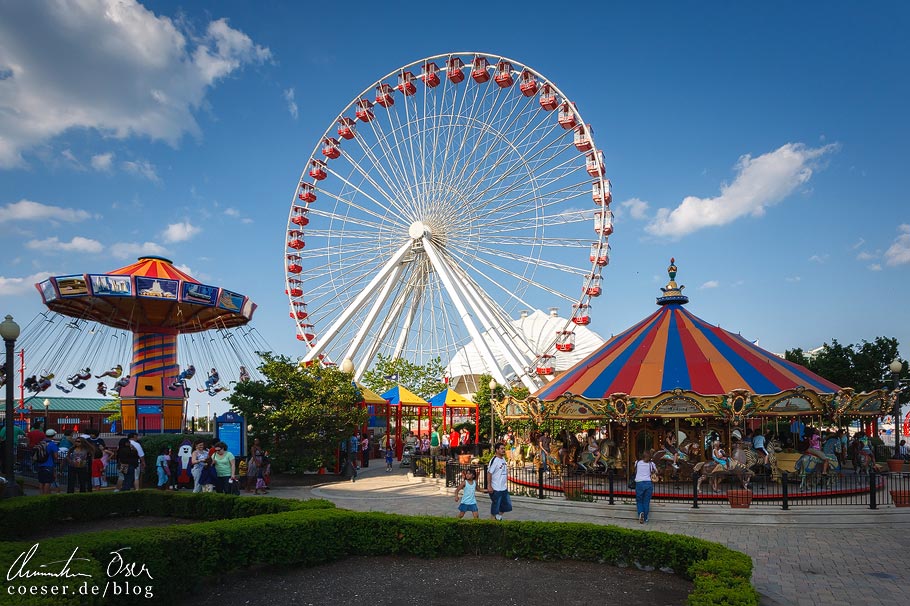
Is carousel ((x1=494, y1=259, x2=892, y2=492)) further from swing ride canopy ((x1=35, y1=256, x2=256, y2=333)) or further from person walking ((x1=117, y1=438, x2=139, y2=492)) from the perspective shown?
swing ride canopy ((x1=35, y1=256, x2=256, y2=333))

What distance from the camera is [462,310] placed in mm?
28469

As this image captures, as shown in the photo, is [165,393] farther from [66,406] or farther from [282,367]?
[66,406]

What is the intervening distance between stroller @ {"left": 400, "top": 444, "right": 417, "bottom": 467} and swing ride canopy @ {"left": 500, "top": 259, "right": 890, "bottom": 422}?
19.4 feet

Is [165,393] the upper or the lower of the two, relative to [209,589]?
upper

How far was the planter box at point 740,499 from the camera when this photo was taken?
13898 mm

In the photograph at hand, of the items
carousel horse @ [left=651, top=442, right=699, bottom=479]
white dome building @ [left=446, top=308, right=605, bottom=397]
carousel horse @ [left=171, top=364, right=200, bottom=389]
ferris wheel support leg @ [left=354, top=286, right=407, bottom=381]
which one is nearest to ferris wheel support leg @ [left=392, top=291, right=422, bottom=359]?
ferris wheel support leg @ [left=354, top=286, right=407, bottom=381]

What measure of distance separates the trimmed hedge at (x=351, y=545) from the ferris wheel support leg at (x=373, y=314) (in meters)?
20.2

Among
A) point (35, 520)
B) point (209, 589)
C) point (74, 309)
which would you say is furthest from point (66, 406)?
point (209, 589)

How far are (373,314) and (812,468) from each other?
19.3 metres

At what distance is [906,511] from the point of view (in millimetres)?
13125

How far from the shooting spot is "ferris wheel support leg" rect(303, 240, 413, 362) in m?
30.6

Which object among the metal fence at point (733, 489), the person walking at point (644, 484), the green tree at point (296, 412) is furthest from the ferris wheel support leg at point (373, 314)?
the person walking at point (644, 484)

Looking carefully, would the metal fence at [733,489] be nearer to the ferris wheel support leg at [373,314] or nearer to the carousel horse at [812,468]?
the carousel horse at [812,468]

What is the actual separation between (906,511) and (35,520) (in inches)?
611
